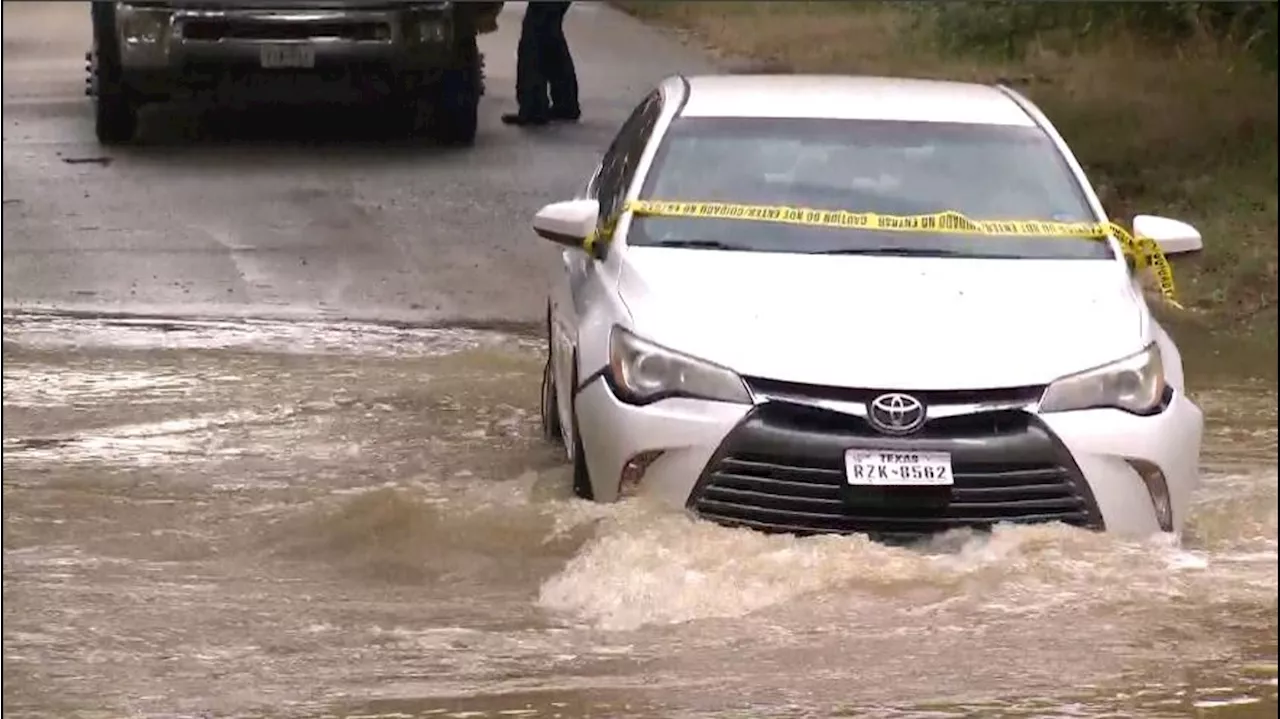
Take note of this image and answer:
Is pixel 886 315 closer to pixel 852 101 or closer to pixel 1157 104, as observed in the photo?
pixel 852 101

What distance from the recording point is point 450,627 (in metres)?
6.11

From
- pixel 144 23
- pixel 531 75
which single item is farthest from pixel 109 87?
pixel 531 75

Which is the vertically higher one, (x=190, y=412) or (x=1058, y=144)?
(x=1058, y=144)

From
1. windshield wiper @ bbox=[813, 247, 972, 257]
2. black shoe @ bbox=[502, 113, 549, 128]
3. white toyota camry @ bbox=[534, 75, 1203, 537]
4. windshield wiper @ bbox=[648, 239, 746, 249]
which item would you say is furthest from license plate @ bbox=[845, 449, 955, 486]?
black shoe @ bbox=[502, 113, 549, 128]

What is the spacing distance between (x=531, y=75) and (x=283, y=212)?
365 cm

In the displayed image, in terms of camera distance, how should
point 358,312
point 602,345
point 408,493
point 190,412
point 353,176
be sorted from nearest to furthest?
point 602,345 < point 408,493 < point 190,412 < point 358,312 < point 353,176

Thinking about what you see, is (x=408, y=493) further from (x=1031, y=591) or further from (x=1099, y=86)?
(x=1099, y=86)

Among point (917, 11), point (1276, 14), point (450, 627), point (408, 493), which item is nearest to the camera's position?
point (450, 627)

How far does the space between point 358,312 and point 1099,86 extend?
26.7 feet

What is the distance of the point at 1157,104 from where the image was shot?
16.1 metres

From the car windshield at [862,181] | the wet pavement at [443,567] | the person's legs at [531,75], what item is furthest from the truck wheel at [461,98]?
the car windshield at [862,181]

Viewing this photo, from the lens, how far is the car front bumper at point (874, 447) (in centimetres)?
622

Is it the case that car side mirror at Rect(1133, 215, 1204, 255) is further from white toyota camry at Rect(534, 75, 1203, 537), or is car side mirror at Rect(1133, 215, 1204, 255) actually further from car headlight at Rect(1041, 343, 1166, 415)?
car headlight at Rect(1041, 343, 1166, 415)

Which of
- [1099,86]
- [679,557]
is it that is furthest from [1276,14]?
[679,557]
